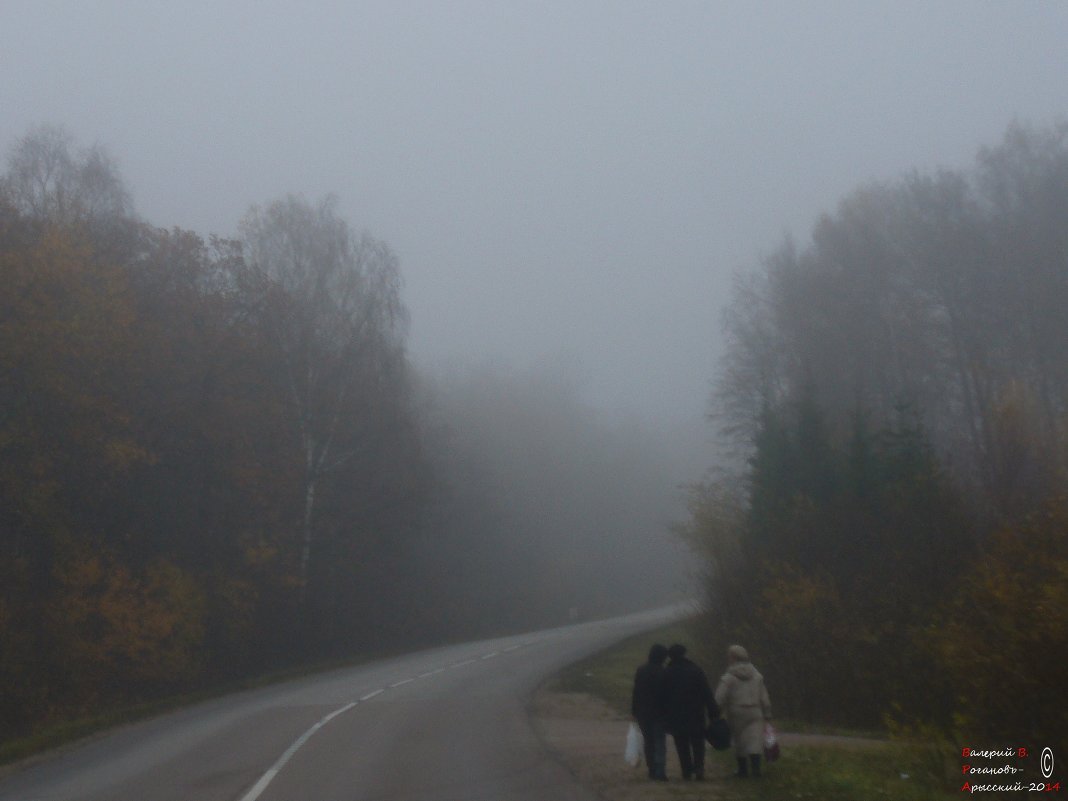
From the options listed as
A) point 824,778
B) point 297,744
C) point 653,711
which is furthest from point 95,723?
point 824,778

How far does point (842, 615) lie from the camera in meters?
22.0

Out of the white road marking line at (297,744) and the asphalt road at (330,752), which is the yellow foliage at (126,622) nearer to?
the asphalt road at (330,752)

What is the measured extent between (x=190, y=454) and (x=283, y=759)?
66.3 feet

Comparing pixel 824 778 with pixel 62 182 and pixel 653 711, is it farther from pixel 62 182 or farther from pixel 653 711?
pixel 62 182

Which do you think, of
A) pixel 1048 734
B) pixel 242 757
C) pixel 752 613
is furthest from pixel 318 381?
pixel 1048 734

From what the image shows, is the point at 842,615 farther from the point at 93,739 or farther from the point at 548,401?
the point at 548,401

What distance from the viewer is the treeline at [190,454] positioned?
24.0m

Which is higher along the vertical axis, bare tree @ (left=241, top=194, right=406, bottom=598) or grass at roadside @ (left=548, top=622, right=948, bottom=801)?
bare tree @ (left=241, top=194, right=406, bottom=598)

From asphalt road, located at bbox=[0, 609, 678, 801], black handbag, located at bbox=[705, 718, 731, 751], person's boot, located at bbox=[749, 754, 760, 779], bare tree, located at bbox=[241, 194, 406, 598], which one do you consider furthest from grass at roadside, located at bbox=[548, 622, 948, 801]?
bare tree, located at bbox=[241, 194, 406, 598]

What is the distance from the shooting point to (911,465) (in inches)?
1099

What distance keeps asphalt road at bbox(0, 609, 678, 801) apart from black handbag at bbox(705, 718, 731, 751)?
4.78 ft

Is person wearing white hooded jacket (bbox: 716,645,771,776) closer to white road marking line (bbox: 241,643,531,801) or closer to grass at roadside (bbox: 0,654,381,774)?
white road marking line (bbox: 241,643,531,801)

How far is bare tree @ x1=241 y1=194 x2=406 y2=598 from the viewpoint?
36.3 meters

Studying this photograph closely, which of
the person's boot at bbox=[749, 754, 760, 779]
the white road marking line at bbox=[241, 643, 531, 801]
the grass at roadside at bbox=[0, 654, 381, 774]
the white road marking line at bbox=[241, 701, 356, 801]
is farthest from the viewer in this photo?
the grass at roadside at bbox=[0, 654, 381, 774]
